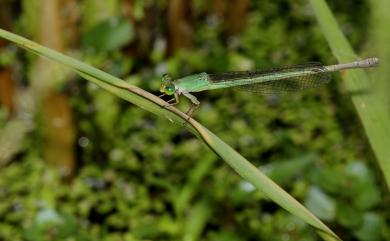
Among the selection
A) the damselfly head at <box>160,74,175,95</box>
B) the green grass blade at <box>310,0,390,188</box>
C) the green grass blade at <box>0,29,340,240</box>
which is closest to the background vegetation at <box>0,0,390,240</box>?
the damselfly head at <box>160,74,175,95</box>

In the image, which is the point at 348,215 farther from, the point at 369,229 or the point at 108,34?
the point at 108,34

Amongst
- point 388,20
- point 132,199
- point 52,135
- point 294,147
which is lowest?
point 388,20

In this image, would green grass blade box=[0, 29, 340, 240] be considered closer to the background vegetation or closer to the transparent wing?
the transparent wing

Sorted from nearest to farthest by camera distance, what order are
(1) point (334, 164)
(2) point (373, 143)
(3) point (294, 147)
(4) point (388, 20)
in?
1. (2) point (373, 143)
2. (4) point (388, 20)
3. (3) point (294, 147)
4. (1) point (334, 164)

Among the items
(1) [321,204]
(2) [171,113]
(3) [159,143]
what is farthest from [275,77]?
(3) [159,143]

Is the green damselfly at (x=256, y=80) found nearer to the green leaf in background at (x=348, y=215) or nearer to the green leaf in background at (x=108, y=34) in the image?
the green leaf in background at (x=348, y=215)

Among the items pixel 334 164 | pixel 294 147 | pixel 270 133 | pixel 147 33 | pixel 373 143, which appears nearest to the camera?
pixel 373 143

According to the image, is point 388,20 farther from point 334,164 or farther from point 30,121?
point 30,121

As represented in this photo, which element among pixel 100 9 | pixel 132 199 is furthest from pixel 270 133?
pixel 100 9
